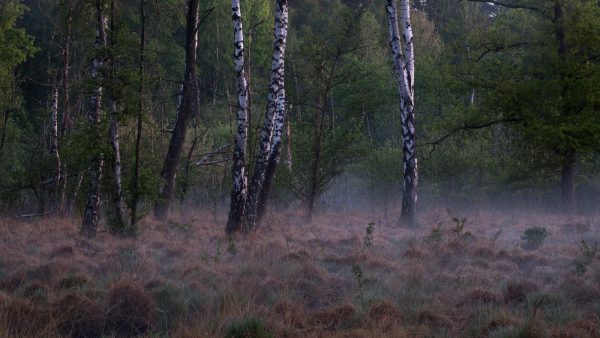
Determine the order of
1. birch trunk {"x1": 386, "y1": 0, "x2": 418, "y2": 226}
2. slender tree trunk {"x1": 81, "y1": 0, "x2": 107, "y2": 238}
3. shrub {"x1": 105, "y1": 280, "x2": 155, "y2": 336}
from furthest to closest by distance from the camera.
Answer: birch trunk {"x1": 386, "y1": 0, "x2": 418, "y2": 226}, slender tree trunk {"x1": 81, "y1": 0, "x2": 107, "y2": 238}, shrub {"x1": 105, "y1": 280, "x2": 155, "y2": 336}

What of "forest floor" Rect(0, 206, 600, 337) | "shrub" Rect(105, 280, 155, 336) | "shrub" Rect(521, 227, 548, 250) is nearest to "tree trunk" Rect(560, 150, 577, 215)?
"forest floor" Rect(0, 206, 600, 337)

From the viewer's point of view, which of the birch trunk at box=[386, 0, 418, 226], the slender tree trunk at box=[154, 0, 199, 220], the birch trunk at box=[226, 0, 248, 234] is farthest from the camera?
the birch trunk at box=[386, 0, 418, 226]

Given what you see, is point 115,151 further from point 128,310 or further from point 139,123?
point 128,310

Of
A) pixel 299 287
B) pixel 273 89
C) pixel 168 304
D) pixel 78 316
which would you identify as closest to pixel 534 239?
pixel 299 287

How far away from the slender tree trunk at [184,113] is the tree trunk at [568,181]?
12.0 meters

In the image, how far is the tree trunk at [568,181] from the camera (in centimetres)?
1991

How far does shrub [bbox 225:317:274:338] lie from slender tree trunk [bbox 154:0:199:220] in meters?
8.22

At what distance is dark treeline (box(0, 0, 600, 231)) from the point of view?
43.0 feet

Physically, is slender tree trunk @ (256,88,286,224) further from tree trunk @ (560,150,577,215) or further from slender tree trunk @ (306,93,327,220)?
tree trunk @ (560,150,577,215)

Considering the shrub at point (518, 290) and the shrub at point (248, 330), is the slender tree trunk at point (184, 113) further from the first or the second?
the shrub at point (518, 290)

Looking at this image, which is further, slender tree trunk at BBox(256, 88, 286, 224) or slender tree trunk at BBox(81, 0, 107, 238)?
slender tree trunk at BBox(256, 88, 286, 224)

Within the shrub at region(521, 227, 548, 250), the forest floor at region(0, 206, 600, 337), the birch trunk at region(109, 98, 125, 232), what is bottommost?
the forest floor at region(0, 206, 600, 337)

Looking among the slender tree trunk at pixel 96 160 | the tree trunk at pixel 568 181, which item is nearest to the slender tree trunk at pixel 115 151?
the slender tree trunk at pixel 96 160

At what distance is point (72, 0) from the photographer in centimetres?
1404
